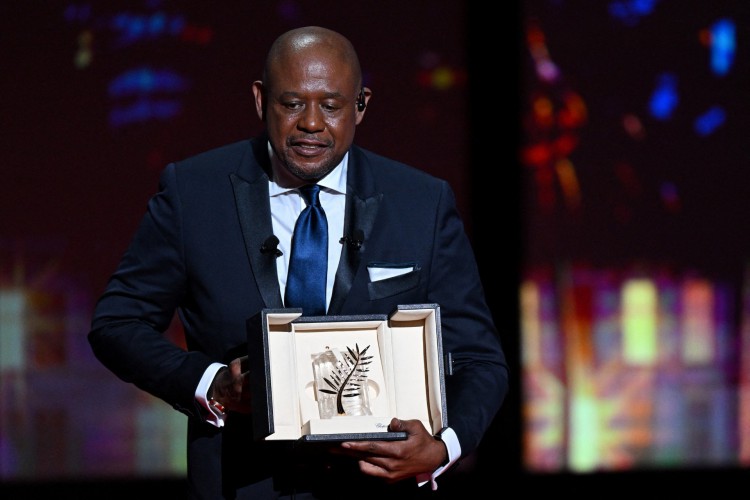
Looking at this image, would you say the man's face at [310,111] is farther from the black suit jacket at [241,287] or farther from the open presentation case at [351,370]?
the open presentation case at [351,370]

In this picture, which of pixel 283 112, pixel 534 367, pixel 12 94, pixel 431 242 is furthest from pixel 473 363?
pixel 12 94

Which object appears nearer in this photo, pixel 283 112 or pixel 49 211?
pixel 283 112

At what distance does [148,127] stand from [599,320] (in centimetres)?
172

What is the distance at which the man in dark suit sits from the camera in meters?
2.07

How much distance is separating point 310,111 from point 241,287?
33 cm

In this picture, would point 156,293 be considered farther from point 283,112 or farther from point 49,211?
point 49,211

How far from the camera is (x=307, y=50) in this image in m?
2.07

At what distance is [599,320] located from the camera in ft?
13.9

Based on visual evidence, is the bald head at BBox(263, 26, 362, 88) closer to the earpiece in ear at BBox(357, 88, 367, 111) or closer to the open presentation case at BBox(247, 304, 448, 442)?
the earpiece in ear at BBox(357, 88, 367, 111)

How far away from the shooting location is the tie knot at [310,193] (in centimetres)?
215

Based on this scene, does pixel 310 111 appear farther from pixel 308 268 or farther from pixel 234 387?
pixel 234 387

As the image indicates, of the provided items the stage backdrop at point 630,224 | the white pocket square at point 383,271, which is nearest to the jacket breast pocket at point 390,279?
the white pocket square at point 383,271

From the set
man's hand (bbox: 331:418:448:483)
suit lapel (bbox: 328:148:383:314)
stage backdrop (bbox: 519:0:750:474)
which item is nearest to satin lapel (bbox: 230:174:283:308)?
suit lapel (bbox: 328:148:383:314)

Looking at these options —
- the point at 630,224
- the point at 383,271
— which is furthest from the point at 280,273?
the point at 630,224
